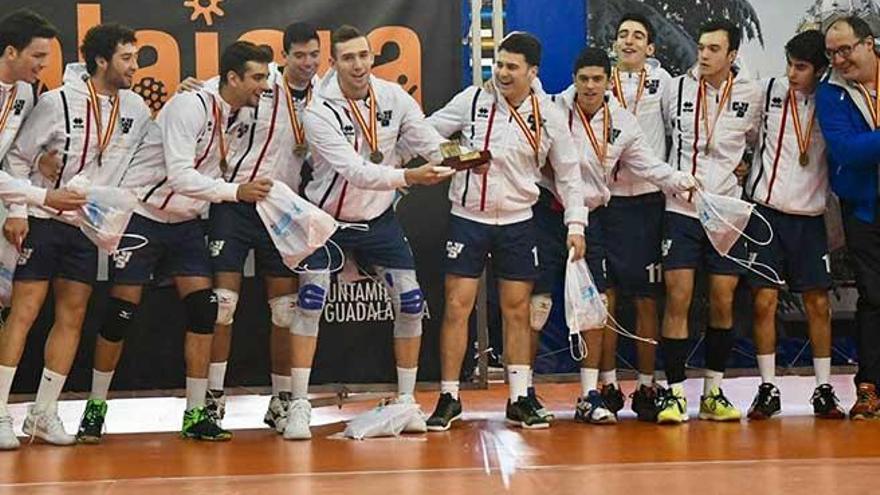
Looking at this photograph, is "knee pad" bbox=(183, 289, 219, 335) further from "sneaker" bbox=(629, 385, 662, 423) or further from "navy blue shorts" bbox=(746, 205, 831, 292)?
"navy blue shorts" bbox=(746, 205, 831, 292)

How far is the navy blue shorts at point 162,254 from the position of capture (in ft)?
22.8

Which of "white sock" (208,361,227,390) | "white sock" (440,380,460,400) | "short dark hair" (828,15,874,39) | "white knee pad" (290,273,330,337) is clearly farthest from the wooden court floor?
"short dark hair" (828,15,874,39)

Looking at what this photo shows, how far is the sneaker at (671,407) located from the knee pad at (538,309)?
70cm

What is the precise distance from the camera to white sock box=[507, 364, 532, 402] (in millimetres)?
7234

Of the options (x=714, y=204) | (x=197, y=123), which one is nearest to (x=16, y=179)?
(x=197, y=123)

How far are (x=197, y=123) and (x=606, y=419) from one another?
2435 millimetres

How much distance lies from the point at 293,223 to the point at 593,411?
69.8 inches

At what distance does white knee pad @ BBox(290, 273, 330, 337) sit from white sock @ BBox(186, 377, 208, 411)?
0.50 metres

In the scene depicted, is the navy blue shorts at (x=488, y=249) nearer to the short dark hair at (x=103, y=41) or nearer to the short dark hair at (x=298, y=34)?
the short dark hair at (x=298, y=34)

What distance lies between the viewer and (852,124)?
23.5 feet

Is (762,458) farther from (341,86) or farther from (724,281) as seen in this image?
(341,86)

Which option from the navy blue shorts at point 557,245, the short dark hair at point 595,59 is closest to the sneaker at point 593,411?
the navy blue shorts at point 557,245

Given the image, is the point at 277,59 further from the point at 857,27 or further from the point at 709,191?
the point at 857,27

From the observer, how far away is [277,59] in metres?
7.71
